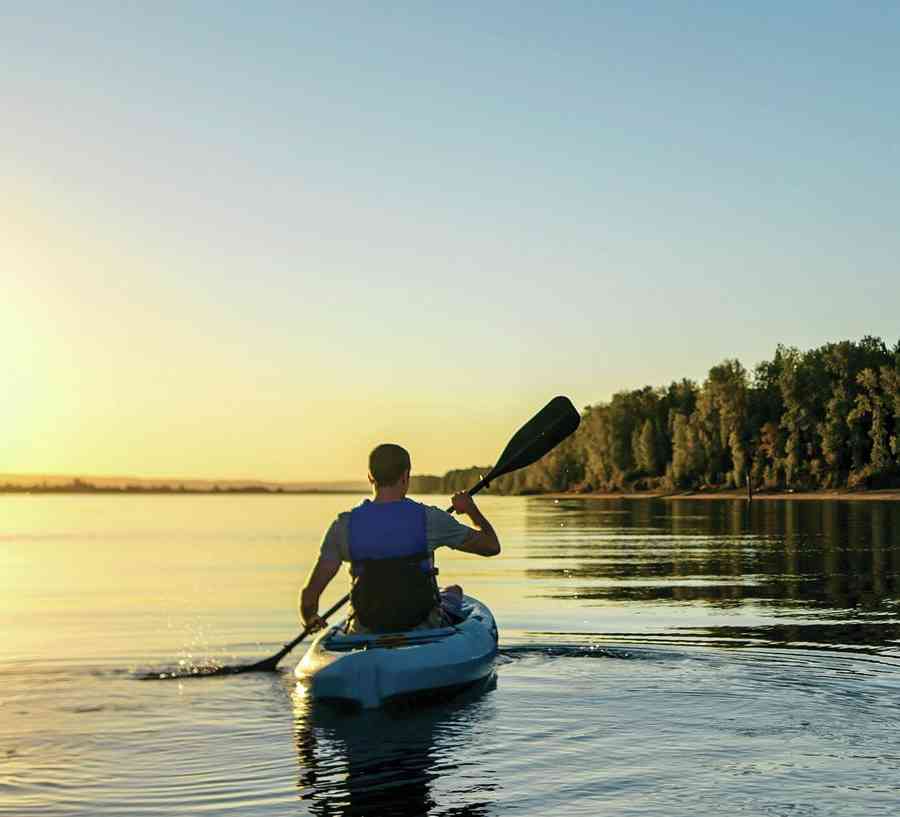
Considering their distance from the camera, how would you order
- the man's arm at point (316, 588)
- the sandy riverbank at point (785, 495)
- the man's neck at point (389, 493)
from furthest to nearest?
1. the sandy riverbank at point (785, 495)
2. the man's arm at point (316, 588)
3. the man's neck at point (389, 493)

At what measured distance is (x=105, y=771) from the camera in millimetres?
9078

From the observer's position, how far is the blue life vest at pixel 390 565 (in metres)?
11.5

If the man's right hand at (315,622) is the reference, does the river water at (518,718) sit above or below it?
below

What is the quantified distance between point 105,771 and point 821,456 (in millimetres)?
132998

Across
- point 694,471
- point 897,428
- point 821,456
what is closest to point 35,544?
point 897,428

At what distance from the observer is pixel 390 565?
1173cm

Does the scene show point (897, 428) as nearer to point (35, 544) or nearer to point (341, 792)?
point (35, 544)

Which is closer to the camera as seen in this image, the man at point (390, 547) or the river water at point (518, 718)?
the river water at point (518, 718)

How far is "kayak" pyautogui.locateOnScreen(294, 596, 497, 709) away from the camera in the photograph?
11008 millimetres

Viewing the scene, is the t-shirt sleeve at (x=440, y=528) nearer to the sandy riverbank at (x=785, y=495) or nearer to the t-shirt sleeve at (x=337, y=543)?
the t-shirt sleeve at (x=337, y=543)

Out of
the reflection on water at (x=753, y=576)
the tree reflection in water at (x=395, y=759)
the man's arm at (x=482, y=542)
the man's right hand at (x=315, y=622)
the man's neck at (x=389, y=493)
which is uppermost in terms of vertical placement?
the man's neck at (x=389, y=493)

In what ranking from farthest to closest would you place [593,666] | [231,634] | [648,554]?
[648,554] → [231,634] → [593,666]

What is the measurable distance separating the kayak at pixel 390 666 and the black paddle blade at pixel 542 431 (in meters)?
4.98

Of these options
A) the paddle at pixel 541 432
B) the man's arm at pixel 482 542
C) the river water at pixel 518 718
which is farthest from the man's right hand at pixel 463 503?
the paddle at pixel 541 432
